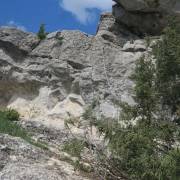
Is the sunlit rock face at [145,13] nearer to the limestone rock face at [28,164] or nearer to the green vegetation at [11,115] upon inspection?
the green vegetation at [11,115]

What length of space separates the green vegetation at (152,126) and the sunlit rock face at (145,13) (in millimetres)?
10393

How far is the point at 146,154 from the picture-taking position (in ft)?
53.4

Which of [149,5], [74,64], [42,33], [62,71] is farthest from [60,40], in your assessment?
[149,5]

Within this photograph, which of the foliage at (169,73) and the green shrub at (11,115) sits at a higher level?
the foliage at (169,73)

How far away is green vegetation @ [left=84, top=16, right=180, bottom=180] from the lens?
16062mm

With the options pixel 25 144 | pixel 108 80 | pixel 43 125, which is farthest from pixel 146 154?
pixel 108 80

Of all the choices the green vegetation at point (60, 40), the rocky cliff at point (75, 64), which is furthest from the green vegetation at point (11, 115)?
the green vegetation at point (60, 40)

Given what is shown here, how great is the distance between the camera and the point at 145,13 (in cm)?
3088

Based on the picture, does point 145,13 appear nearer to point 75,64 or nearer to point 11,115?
point 75,64

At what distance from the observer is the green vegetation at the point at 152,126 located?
A: 52.7 ft

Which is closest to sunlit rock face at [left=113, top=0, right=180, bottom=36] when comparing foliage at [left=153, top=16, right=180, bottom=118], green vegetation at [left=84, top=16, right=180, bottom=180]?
green vegetation at [left=84, top=16, right=180, bottom=180]

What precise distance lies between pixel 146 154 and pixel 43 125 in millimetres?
8996

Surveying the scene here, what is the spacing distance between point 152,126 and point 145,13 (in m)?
14.8

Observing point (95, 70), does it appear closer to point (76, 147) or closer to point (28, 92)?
point (28, 92)
